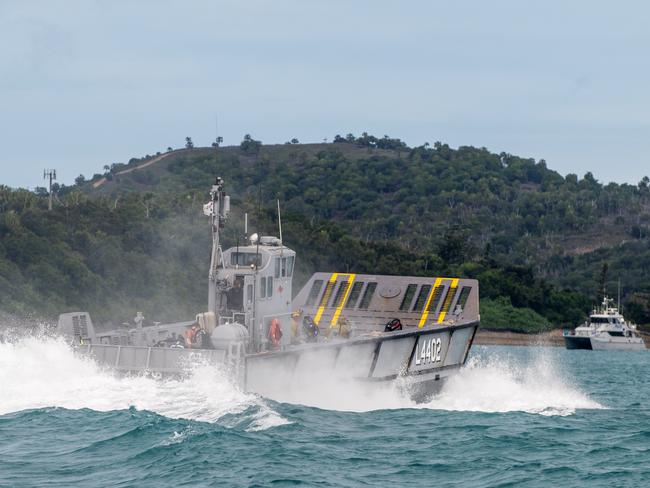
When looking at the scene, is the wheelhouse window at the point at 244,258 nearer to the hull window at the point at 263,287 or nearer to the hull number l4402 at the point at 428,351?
the hull window at the point at 263,287

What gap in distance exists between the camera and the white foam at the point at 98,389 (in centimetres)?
2795

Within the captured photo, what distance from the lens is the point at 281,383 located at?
30.8 m

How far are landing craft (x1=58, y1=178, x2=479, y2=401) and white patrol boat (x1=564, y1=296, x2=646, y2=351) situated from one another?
6617 cm

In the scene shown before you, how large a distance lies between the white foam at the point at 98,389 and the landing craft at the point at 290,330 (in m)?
0.35

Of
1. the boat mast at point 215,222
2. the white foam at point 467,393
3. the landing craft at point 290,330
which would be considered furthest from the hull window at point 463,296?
the boat mast at point 215,222

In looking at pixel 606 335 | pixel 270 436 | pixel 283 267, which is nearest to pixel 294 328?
pixel 283 267

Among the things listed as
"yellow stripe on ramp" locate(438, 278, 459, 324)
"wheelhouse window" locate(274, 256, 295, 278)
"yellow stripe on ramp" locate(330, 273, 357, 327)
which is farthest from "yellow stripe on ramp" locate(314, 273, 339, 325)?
"wheelhouse window" locate(274, 256, 295, 278)

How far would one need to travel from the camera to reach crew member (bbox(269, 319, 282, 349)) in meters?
32.2

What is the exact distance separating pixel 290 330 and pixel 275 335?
6.54 feet

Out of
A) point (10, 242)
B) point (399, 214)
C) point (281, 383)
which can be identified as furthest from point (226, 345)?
point (399, 214)

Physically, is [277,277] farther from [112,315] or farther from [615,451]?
[112,315]

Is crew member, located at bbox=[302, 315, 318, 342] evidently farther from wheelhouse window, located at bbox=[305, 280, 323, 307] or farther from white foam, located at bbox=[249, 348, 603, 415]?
wheelhouse window, located at bbox=[305, 280, 323, 307]

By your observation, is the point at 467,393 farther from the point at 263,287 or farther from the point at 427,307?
the point at 263,287

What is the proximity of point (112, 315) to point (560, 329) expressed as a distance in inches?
2128
